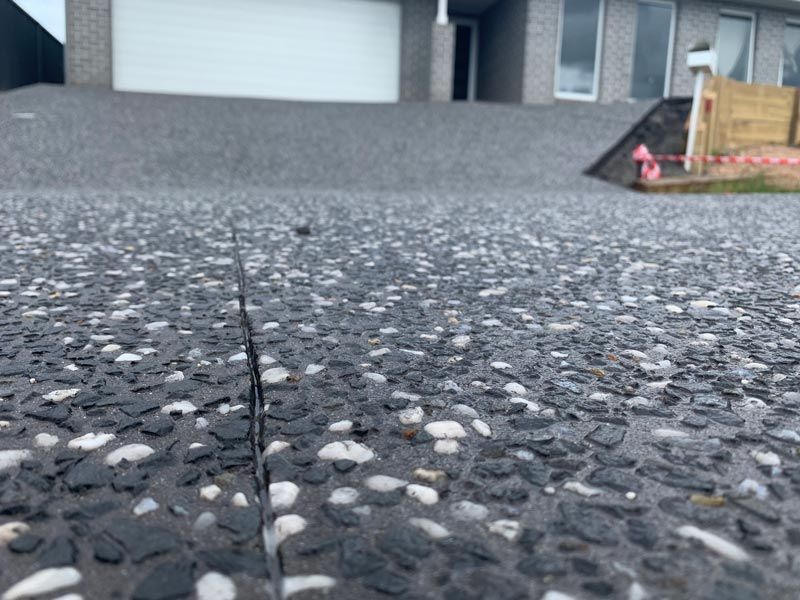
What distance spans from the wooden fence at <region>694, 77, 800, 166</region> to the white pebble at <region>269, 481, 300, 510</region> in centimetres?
1312

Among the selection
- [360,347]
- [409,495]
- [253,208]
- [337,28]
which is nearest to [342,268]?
[360,347]

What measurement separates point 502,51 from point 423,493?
19.8 meters

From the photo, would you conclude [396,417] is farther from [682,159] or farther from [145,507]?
[682,159]

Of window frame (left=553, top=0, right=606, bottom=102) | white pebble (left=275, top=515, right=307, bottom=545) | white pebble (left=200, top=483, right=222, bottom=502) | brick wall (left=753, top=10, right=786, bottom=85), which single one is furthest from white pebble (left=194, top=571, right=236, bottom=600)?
brick wall (left=753, top=10, right=786, bottom=85)

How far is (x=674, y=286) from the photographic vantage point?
3250mm

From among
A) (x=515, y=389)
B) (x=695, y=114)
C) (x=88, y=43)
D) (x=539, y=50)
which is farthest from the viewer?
(x=539, y=50)

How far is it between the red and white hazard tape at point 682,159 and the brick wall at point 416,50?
754 cm

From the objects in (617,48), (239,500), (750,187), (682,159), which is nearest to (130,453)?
(239,500)

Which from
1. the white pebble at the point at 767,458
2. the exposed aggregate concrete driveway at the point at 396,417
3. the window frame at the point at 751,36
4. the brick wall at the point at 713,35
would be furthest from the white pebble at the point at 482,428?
the window frame at the point at 751,36

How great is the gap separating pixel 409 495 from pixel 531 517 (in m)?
0.24

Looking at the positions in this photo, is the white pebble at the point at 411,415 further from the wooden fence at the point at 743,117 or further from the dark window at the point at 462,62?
the dark window at the point at 462,62

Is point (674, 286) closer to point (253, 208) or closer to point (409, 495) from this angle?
point (409, 495)

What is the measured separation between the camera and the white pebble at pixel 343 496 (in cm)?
129

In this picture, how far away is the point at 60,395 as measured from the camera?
1790 mm
